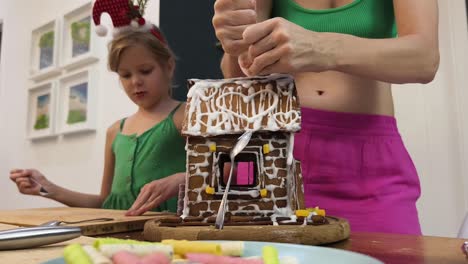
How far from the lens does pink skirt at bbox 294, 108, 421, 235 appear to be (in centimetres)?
78

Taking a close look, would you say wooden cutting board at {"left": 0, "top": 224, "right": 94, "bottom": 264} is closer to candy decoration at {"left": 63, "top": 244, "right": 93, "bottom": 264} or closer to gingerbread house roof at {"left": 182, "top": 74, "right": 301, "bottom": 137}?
candy decoration at {"left": 63, "top": 244, "right": 93, "bottom": 264}

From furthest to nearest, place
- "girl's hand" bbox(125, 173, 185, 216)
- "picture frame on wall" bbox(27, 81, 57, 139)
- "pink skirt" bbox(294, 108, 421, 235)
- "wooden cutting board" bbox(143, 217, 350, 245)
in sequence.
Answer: "picture frame on wall" bbox(27, 81, 57, 139) < "girl's hand" bbox(125, 173, 185, 216) < "pink skirt" bbox(294, 108, 421, 235) < "wooden cutting board" bbox(143, 217, 350, 245)

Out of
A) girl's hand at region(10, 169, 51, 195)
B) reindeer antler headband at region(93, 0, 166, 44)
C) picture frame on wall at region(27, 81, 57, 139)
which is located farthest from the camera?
picture frame on wall at region(27, 81, 57, 139)

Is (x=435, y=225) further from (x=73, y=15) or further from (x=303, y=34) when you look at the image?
(x=73, y=15)

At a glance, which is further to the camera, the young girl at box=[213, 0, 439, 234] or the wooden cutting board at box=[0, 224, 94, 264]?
the young girl at box=[213, 0, 439, 234]

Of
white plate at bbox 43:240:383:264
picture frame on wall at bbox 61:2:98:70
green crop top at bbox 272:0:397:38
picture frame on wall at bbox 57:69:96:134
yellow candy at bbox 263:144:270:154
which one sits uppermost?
picture frame on wall at bbox 61:2:98:70

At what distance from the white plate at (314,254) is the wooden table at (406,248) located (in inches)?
2.9

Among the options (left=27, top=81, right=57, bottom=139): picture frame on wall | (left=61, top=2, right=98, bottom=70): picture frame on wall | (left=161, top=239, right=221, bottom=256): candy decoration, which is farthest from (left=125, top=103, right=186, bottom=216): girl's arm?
(left=27, top=81, right=57, bottom=139): picture frame on wall

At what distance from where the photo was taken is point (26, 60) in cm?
311

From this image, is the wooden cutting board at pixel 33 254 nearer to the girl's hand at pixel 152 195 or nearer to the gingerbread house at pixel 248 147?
the gingerbread house at pixel 248 147

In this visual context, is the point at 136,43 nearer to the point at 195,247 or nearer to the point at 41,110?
the point at 195,247

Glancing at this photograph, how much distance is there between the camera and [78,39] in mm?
2621

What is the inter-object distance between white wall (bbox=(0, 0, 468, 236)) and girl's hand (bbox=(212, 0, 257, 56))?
121cm

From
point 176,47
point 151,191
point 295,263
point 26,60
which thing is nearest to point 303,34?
point 295,263
